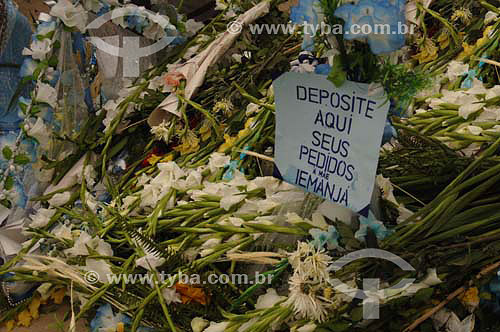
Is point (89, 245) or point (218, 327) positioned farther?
point (89, 245)

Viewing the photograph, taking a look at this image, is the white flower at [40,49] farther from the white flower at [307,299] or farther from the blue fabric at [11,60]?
the white flower at [307,299]

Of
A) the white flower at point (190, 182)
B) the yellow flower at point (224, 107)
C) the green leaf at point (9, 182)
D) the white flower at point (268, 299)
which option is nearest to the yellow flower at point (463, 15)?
the yellow flower at point (224, 107)

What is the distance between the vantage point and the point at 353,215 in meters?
0.64

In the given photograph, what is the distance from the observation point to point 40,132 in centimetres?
112

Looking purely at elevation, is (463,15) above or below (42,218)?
above

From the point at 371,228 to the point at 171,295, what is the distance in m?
0.28

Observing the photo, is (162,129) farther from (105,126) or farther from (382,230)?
(382,230)

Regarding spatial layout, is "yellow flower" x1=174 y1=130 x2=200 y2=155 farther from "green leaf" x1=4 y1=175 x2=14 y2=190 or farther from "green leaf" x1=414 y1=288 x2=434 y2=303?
→ "green leaf" x1=414 y1=288 x2=434 y2=303

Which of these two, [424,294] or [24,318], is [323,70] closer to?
[424,294]

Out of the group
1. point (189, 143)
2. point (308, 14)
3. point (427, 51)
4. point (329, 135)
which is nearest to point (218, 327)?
point (329, 135)

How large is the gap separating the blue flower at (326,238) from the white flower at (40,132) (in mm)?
708

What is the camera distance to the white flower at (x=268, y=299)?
65 cm

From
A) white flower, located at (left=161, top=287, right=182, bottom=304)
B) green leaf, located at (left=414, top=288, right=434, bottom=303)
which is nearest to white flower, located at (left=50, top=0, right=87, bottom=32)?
white flower, located at (left=161, top=287, right=182, bottom=304)

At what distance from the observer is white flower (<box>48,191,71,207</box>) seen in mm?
1069
